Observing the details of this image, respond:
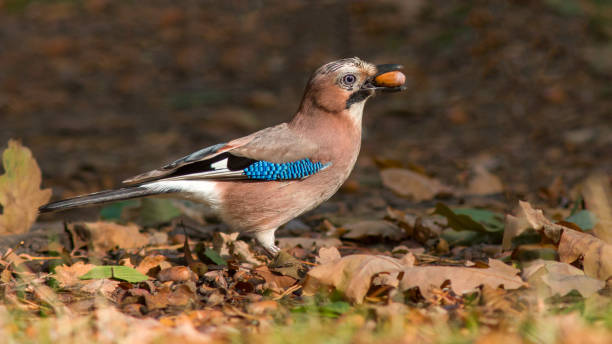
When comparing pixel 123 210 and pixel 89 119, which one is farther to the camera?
pixel 89 119

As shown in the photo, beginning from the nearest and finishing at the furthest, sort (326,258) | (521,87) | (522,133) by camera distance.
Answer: (326,258)
(522,133)
(521,87)

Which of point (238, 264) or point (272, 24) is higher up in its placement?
point (272, 24)

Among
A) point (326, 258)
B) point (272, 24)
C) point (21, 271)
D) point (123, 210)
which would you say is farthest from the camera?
point (272, 24)

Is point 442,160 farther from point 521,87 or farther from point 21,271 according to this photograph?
point 21,271

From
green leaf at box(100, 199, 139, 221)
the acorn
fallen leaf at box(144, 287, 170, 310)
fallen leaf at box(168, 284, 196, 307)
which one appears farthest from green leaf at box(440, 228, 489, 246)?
green leaf at box(100, 199, 139, 221)

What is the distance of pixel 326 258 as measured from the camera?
3930 millimetres

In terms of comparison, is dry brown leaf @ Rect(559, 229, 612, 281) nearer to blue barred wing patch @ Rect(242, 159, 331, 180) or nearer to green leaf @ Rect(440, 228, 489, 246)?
green leaf @ Rect(440, 228, 489, 246)

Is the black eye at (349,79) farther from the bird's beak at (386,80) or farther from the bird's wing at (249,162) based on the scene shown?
the bird's wing at (249,162)

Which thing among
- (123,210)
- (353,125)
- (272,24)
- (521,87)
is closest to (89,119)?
(272,24)

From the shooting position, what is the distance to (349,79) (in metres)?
5.03

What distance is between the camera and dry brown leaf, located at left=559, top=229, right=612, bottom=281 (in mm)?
3594

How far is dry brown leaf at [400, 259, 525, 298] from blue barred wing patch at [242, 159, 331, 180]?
51.5 inches

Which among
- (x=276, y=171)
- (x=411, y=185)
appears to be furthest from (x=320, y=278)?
(x=411, y=185)

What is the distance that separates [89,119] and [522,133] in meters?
5.57
